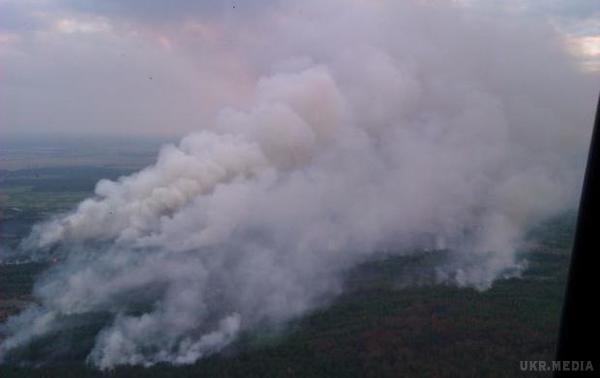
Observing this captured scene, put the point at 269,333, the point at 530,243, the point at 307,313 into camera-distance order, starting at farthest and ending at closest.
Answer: the point at 530,243 → the point at 307,313 → the point at 269,333

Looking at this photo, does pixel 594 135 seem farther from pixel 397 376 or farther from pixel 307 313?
pixel 307 313

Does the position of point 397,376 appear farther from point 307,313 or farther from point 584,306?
point 584,306

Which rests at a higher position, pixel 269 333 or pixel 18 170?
pixel 18 170

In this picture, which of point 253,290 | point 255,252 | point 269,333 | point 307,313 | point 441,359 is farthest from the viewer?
point 255,252

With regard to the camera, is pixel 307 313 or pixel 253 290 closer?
pixel 307 313

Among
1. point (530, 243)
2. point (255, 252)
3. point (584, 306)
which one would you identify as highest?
point (530, 243)

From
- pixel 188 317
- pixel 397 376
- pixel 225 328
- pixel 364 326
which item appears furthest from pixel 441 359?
pixel 188 317
